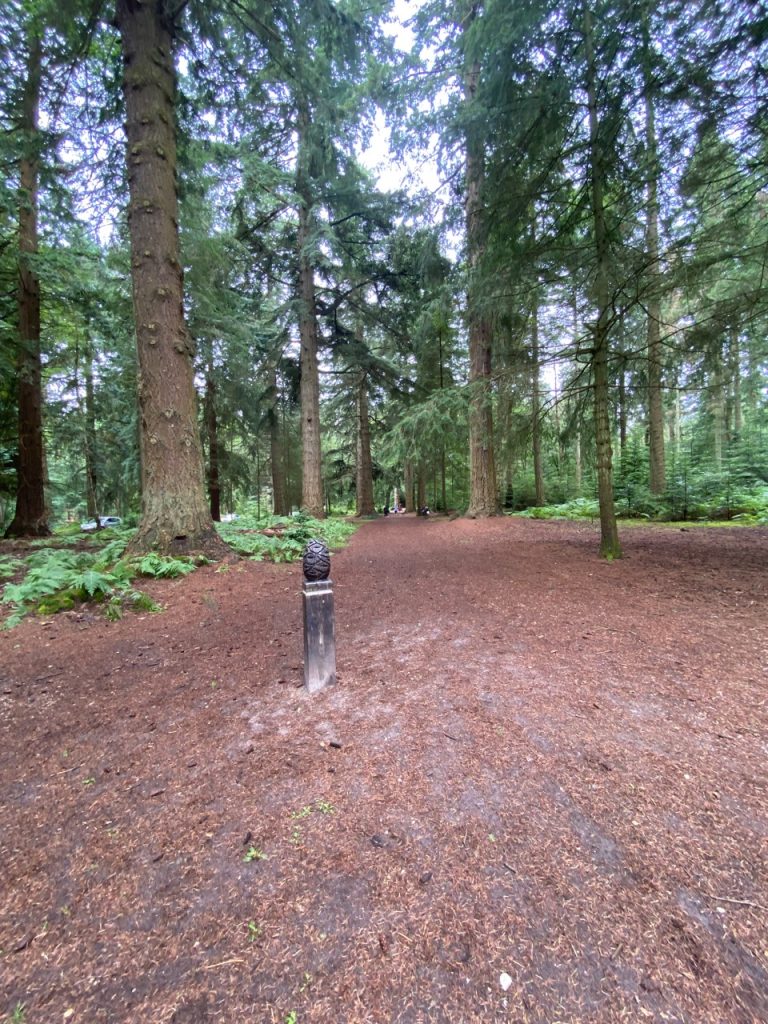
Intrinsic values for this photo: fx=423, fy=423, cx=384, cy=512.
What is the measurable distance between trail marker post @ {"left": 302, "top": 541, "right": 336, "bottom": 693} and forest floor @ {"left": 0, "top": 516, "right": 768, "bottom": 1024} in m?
0.13

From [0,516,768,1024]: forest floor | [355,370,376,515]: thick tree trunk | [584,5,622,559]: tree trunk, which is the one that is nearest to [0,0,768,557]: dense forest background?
[584,5,622,559]: tree trunk

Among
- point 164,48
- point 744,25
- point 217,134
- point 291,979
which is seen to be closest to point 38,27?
point 164,48

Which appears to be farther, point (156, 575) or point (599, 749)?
point (156, 575)

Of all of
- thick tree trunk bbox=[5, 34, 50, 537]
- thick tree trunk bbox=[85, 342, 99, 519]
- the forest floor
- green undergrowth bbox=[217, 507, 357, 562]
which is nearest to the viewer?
the forest floor

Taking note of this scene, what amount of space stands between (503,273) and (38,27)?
288 inches

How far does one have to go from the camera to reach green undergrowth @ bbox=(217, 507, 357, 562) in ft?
22.7

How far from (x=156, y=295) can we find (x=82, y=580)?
383 centimetres

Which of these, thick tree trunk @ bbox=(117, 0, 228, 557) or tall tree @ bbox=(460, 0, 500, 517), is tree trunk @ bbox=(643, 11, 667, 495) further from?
thick tree trunk @ bbox=(117, 0, 228, 557)

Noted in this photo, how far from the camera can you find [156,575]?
5.11 metres

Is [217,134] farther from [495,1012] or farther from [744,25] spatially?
[495,1012]

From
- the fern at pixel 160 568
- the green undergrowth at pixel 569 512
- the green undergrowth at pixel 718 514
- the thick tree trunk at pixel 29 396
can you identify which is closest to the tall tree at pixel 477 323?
the green undergrowth at pixel 569 512

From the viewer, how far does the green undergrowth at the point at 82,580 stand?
4168 millimetres

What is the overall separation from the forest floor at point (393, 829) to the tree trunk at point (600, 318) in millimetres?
2766

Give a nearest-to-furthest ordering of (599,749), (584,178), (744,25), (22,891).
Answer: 1. (22,891)
2. (599,749)
3. (744,25)
4. (584,178)
